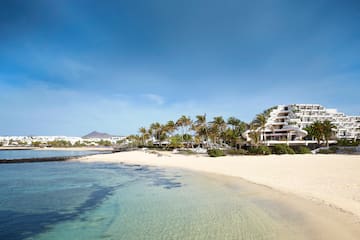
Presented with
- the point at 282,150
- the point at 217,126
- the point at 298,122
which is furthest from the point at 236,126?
the point at 282,150

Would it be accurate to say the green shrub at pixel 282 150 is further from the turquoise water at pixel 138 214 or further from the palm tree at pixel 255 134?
the turquoise water at pixel 138 214

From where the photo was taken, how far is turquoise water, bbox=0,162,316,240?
24.9 ft

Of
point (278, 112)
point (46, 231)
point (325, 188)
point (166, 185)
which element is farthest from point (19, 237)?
point (278, 112)

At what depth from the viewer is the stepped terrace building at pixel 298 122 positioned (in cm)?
6562

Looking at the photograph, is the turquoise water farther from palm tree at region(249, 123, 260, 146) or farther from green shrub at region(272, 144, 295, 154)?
palm tree at region(249, 123, 260, 146)

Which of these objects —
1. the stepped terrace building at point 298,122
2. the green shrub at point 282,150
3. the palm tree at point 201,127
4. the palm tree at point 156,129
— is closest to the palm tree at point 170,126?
the palm tree at point 156,129

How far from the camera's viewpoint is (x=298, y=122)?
71812 millimetres

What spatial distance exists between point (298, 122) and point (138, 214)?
243ft

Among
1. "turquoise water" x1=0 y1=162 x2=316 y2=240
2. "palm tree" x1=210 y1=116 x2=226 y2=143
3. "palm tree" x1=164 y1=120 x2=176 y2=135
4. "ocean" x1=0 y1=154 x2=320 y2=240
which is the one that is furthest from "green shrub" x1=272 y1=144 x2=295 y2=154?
"palm tree" x1=164 y1=120 x2=176 y2=135

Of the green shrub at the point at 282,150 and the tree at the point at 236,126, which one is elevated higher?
the tree at the point at 236,126

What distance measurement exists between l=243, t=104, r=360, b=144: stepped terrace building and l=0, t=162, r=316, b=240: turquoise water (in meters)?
55.2

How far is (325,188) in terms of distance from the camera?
1280 centimetres

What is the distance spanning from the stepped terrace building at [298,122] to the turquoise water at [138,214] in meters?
55.2

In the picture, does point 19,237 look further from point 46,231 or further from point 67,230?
point 67,230
